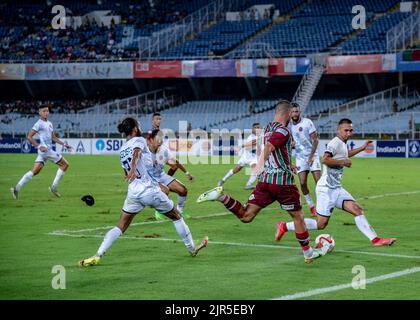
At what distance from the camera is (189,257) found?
43.0 feet

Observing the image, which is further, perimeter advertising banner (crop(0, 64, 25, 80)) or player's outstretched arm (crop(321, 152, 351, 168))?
perimeter advertising banner (crop(0, 64, 25, 80))

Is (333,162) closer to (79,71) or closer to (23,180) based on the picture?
(23,180)

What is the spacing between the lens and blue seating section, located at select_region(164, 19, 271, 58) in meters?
64.2

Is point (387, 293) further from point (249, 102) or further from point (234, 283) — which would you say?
point (249, 102)

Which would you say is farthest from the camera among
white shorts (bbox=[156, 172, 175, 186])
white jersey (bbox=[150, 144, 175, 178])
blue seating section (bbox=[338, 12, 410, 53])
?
blue seating section (bbox=[338, 12, 410, 53])

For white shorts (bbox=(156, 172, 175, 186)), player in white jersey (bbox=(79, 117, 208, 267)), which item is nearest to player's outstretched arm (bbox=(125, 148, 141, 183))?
player in white jersey (bbox=(79, 117, 208, 267))

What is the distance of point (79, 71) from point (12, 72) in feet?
21.8

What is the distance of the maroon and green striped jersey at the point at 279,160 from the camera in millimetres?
12289

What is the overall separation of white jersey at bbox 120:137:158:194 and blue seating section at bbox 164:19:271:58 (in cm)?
5150

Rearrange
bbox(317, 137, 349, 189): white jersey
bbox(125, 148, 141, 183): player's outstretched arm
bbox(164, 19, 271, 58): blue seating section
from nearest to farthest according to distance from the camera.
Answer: bbox(125, 148, 141, 183): player's outstretched arm < bbox(317, 137, 349, 189): white jersey < bbox(164, 19, 271, 58): blue seating section

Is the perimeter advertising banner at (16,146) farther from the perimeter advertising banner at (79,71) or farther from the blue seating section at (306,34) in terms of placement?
the blue seating section at (306,34)

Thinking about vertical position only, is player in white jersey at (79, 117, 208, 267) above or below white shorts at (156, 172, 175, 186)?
above

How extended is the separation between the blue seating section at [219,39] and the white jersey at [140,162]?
5150 cm

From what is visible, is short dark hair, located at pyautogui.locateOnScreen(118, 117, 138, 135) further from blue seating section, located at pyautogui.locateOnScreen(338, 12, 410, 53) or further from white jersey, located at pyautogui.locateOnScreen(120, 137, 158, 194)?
blue seating section, located at pyautogui.locateOnScreen(338, 12, 410, 53)
